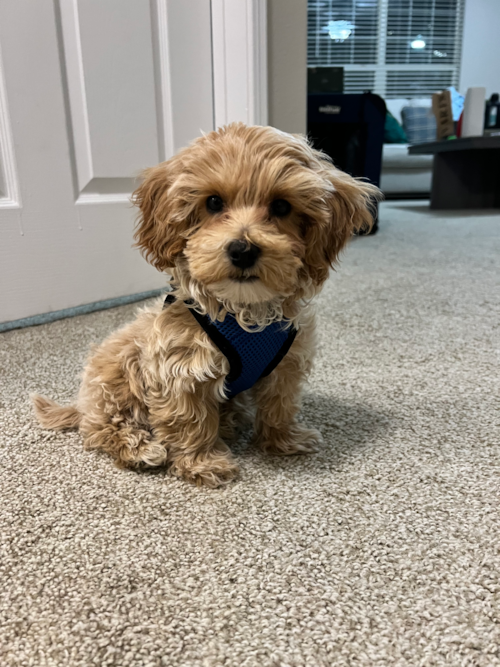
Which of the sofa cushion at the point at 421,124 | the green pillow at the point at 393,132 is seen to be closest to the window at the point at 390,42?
the sofa cushion at the point at 421,124

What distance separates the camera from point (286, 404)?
3.05 feet

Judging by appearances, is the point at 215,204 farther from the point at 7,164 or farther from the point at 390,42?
the point at 390,42

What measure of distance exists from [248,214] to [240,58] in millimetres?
1144

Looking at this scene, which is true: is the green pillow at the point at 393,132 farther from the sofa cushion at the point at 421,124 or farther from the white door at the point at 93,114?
the white door at the point at 93,114

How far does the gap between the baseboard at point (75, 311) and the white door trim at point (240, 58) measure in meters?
0.66

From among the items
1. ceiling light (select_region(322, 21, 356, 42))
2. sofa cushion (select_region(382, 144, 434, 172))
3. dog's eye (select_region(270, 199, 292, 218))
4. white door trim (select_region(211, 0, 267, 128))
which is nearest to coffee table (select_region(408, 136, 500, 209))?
sofa cushion (select_region(382, 144, 434, 172))

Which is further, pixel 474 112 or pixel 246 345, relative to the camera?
pixel 474 112

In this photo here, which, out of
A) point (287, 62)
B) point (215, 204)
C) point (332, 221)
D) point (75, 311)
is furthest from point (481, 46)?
point (215, 204)

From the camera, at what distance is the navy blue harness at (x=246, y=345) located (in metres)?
0.81

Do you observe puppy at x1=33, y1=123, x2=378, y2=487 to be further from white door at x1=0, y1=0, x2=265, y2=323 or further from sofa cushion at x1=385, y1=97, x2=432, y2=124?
sofa cushion at x1=385, y1=97, x2=432, y2=124

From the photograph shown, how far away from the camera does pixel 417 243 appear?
9.53 ft

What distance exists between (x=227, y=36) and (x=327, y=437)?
1.34 metres

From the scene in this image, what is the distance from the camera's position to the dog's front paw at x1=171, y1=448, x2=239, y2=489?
2.72 ft

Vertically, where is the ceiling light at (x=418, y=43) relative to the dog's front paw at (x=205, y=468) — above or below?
above
